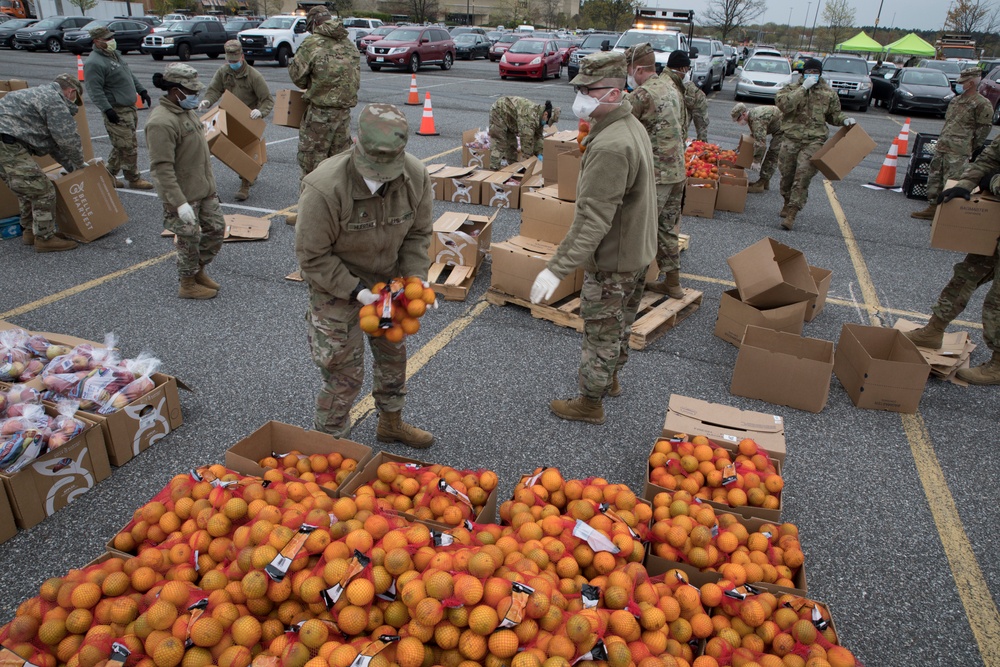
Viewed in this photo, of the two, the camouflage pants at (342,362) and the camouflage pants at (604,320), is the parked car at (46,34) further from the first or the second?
the camouflage pants at (604,320)

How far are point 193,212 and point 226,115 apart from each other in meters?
3.31

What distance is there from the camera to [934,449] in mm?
4402

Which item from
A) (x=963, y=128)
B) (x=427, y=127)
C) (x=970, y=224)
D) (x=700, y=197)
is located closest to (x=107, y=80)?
(x=427, y=127)

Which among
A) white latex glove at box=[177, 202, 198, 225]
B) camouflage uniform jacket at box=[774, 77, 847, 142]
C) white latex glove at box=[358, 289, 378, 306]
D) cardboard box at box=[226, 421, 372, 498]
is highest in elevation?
camouflage uniform jacket at box=[774, 77, 847, 142]

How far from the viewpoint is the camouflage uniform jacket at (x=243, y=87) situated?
8555mm

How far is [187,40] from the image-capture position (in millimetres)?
25281

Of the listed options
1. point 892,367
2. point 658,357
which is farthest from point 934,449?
point 658,357

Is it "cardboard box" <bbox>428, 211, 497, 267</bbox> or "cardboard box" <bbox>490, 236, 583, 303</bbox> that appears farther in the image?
"cardboard box" <bbox>428, 211, 497, 267</bbox>

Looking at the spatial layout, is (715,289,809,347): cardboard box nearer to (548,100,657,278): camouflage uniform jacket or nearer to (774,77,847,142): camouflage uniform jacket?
(548,100,657,278): camouflage uniform jacket

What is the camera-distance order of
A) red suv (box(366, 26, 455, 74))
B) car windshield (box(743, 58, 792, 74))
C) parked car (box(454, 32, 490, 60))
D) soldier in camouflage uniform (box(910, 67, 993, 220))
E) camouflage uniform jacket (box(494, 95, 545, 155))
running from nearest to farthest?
soldier in camouflage uniform (box(910, 67, 993, 220))
camouflage uniform jacket (box(494, 95, 545, 155))
car windshield (box(743, 58, 792, 74))
red suv (box(366, 26, 455, 74))
parked car (box(454, 32, 490, 60))

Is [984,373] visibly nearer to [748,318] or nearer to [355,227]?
[748,318]

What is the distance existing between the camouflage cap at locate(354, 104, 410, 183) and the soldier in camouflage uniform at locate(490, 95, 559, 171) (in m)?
6.83

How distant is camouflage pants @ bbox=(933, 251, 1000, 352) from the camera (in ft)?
16.9

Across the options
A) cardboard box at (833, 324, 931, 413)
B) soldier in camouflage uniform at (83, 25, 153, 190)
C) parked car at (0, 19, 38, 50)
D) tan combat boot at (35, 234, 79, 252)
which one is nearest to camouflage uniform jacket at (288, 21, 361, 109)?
soldier in camouflage uniform at (83, 25, 153, 190)
